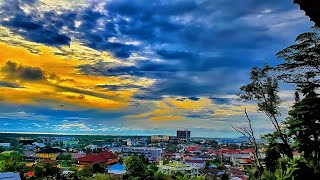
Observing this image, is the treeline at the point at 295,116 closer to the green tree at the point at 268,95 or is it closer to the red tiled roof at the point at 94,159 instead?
the green tree at the point at 268,95

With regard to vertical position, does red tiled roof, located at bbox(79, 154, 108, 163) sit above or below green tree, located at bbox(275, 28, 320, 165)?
below

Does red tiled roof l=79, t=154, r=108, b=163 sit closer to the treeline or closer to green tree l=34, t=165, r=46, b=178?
green tree l=34, t=165, r=46, b=178

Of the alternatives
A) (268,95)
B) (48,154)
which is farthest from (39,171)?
(48,154)

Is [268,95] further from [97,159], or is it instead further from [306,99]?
[97,159]

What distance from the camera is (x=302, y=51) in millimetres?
13352

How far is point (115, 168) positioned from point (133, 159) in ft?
65.1

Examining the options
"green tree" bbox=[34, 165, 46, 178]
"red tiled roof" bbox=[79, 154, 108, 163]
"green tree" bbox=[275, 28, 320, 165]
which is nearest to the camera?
"green tree" bbox=[275, 28, 320, 165]

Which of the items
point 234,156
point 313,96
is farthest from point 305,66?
point 234,156

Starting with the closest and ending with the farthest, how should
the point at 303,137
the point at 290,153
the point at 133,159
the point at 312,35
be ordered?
1. the point at 312,35
2. the point at 303,137
3. the point at 290,153
4. the point at 133,159

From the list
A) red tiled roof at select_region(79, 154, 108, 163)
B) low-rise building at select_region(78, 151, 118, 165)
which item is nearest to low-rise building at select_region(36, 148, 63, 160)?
low-rise building at select_region(78, 151, 118, 165)

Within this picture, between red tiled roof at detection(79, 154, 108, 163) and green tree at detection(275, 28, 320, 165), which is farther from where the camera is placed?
red tiled roof at detection(79, 154, 108, 163)

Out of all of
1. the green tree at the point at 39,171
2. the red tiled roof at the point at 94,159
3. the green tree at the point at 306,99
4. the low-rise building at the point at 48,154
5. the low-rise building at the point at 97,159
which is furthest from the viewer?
the low-rise building at the point at 48,154

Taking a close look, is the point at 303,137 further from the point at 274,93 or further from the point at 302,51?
the point at 302,51

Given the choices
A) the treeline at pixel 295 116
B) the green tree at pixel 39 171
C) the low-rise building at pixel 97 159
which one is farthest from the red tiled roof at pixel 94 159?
the treeline at pixel 295 116
